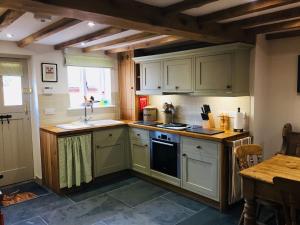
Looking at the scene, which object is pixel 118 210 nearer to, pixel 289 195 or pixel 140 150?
pixel 140 150

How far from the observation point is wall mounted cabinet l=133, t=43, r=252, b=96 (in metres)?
3.16

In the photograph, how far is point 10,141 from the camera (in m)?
4.04

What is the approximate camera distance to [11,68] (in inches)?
156

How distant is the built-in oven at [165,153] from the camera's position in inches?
142

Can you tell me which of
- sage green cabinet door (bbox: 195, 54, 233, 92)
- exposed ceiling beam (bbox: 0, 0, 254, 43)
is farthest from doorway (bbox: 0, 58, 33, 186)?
sage green cabinet door (bbox: 195, 54, 233, 92)

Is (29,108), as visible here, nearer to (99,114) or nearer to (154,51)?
(99,114)

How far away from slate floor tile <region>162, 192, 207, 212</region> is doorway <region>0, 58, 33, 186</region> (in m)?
2.33

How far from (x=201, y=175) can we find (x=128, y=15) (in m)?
2.18

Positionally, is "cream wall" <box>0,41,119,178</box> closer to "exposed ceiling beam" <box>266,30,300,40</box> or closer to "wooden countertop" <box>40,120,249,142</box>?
"wooden countertop" <box>40,120,249,142</box>

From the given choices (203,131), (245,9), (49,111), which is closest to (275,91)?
(203,131)

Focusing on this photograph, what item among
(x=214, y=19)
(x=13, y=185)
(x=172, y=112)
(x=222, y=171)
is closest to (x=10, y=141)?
(x=13, y=185)

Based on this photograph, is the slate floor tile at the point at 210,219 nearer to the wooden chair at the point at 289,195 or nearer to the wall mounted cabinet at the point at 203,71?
the wooden chair at the point at 289,195

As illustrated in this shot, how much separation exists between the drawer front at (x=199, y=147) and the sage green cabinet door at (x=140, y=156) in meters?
0.79

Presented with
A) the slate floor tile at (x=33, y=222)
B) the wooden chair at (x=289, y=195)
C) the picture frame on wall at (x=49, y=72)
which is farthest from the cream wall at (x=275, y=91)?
the picture frame on wall at (x=49, y=72)
